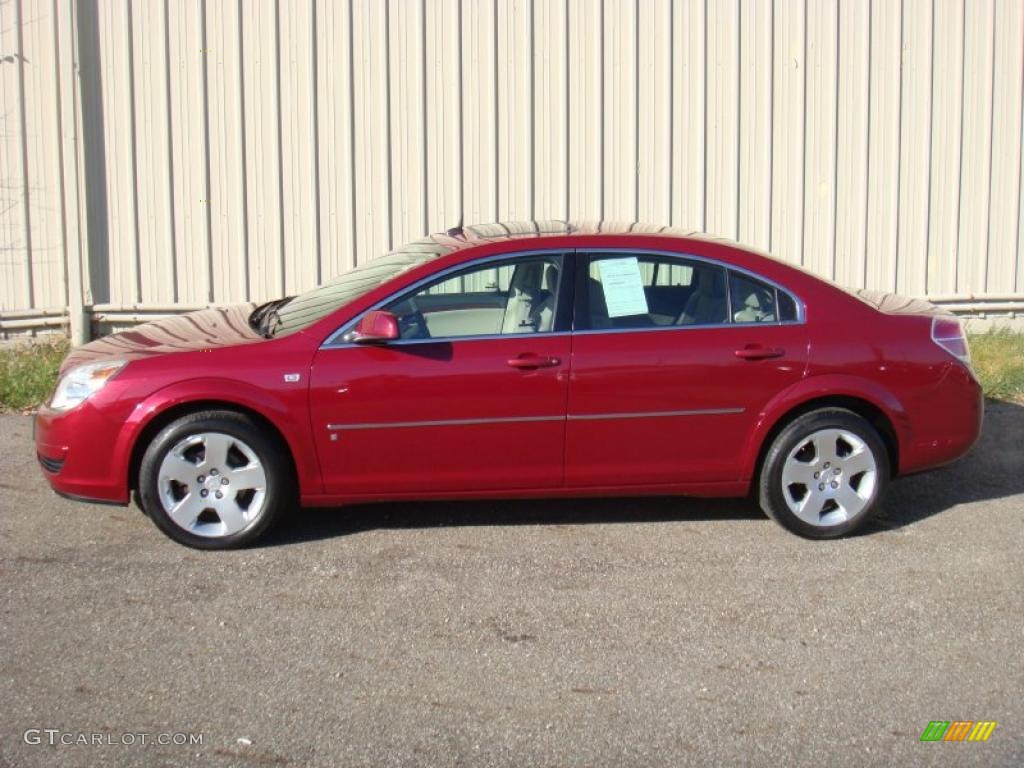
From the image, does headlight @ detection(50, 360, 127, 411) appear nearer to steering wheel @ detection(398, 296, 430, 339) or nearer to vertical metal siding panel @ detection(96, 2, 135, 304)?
steering wheel @ detection(398, 296, 430, 339)

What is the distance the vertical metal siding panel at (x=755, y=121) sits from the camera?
928cm

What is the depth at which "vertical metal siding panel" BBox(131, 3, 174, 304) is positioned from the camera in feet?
29.7

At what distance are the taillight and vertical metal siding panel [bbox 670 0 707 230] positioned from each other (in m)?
3.42

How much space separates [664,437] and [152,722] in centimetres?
272

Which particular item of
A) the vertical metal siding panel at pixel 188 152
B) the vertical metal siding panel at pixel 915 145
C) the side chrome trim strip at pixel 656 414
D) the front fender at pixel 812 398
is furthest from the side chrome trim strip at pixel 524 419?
the vertical metal siding panel at pixel 915 145

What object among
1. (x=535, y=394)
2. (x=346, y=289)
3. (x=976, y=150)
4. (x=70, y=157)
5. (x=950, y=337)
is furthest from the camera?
(x=976, y=150)

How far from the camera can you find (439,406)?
559cm

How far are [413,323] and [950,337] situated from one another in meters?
2.67

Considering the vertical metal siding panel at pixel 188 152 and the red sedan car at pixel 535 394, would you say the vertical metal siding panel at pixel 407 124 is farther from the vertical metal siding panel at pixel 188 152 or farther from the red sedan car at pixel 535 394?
the red sedan car at pixel 535 394

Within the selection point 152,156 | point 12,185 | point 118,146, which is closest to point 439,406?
point 152,156

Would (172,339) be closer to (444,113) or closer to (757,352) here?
(757,352)

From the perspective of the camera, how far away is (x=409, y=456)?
222 inches

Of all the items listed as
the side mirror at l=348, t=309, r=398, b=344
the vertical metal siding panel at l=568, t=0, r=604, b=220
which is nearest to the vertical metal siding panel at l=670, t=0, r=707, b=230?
the vertical metal siding panel at l=568, t=0, r=604, b=220

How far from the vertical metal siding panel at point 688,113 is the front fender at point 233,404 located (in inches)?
182
